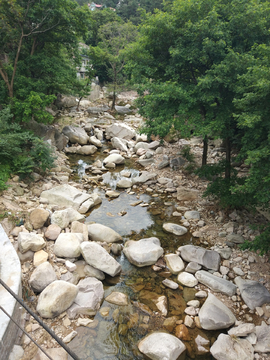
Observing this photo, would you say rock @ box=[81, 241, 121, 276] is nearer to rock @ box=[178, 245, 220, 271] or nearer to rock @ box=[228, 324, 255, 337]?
rock @ box=[178, 245, 220, 271]

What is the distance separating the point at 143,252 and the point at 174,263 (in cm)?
90

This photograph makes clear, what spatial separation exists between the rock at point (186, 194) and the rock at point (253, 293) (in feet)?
14.5

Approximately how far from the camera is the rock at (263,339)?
180 inches

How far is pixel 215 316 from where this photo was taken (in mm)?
5168

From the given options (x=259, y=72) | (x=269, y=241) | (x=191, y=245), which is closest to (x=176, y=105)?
(x=259, y=72)

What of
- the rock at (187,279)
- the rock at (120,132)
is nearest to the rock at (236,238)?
the rock at (187,279)

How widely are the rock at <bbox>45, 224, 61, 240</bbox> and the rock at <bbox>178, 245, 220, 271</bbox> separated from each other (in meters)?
3.59

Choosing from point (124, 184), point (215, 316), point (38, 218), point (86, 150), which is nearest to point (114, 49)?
point (86, 150)

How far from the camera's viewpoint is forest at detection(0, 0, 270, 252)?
5.71 m

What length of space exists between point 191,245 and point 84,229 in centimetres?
324

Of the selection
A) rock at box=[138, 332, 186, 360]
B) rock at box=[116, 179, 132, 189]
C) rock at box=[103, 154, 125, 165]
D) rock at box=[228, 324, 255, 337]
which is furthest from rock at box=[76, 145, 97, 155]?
rock at box=[228, 324, 255, 337]

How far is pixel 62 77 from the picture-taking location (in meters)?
11.2

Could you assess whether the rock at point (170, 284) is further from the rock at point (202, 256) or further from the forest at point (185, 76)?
the forest at point (185, 76)

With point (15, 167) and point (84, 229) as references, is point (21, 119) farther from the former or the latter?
point (84, 229)
